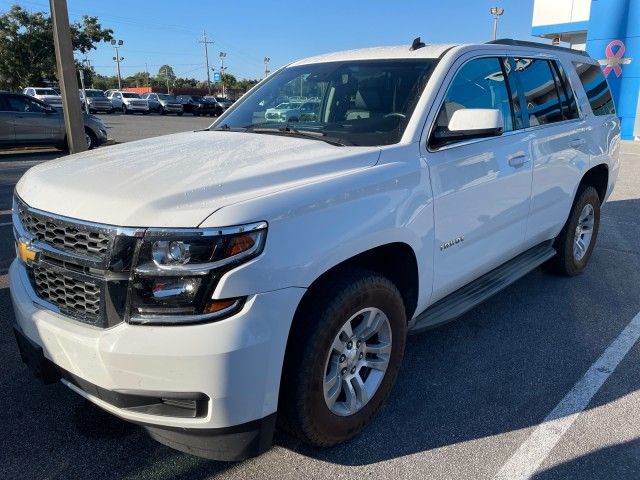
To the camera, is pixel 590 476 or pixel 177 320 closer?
pixel 177 320

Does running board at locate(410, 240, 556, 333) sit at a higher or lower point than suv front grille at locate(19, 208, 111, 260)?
lower

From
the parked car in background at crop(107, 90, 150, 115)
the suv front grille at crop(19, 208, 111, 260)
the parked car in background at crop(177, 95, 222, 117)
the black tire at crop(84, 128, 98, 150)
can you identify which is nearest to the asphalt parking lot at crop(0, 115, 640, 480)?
the suv front grille at crop(19, 208, 111, 260)

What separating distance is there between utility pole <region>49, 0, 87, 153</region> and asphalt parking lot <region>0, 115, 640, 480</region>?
20.7ft

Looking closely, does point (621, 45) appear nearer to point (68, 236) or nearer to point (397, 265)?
point (397, 265)

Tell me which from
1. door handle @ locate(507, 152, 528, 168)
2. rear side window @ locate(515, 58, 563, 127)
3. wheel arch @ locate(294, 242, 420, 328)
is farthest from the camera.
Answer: rear side window @ locate(515, 58, 563, 127)

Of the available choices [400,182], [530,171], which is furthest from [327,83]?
[530,171]

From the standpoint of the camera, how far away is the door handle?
3490 millimetres

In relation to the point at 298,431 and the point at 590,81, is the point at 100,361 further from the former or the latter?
the point at 590,81

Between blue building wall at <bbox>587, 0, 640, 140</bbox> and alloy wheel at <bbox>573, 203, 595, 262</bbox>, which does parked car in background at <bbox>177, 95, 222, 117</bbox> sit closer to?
blue building wall at <bbox>587, 0, 640, 140</bbox>

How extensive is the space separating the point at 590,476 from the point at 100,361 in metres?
2.17

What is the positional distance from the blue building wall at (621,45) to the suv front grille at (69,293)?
68.1ft

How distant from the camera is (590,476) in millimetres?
2438

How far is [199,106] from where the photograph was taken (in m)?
44.1

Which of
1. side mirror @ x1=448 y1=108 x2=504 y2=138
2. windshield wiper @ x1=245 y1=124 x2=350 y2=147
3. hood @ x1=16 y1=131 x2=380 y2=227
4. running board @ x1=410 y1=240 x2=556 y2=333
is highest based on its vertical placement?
side mirror @ x1=448 y1=108 x2=504 y2=138
